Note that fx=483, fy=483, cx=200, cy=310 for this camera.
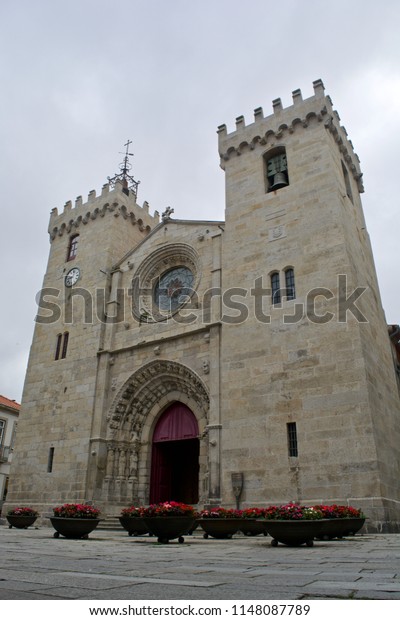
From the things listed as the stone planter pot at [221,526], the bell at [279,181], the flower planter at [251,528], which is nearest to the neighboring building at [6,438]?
the bell at [279,181]

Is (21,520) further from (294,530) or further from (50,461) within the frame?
(294,530)

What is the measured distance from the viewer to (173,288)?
72.7 feet

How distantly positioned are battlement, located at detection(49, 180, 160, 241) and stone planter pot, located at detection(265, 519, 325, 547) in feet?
65.9

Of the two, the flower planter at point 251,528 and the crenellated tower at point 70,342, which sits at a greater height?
the crenellated tower at point 70,342

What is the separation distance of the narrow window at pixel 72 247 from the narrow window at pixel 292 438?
16.4m

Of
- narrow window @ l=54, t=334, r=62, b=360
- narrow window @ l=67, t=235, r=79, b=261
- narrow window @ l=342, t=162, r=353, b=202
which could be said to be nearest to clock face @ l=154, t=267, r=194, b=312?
narrow window @ l=54, t=334, r=62, b=360

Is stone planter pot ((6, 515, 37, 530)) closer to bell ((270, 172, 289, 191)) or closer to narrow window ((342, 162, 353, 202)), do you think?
bell ((270, 172, 289, 191))

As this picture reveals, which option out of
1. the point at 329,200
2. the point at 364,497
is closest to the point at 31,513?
the point at 364,497

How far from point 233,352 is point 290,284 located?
3.19 m

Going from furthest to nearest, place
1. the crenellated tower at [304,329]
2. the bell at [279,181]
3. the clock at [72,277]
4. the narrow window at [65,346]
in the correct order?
the clock at [72,277], the narrow window at [65,346], the bell at [279,181], the crenellated tower at [304,329]

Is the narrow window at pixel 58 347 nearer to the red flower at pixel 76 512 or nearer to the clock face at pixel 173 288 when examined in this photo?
the clock face at pixel 173 288

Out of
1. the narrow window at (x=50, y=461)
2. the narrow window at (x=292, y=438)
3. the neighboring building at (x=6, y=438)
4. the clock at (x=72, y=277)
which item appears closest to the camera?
the narrow window at (x=292, y=438)

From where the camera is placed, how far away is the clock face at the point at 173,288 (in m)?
21.5

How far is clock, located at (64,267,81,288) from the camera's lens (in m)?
25.3
